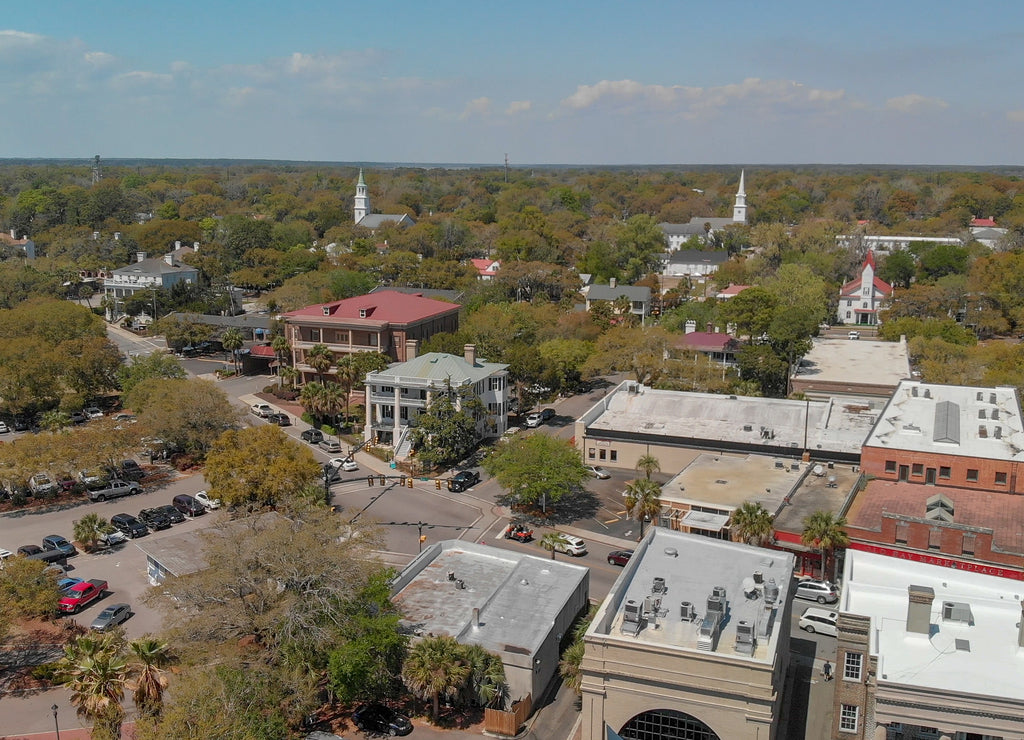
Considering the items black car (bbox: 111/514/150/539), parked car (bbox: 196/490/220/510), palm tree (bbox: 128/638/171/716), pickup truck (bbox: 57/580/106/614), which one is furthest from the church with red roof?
palm tree (bbox: 128/638/171/716)

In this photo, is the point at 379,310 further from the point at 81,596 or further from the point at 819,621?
the point at 819,621

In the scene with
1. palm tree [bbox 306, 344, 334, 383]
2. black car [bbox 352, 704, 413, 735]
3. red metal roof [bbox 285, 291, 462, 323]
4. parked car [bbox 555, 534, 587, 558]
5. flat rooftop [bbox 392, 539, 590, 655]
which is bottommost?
black car [bbox 352, 704, 413, 735]

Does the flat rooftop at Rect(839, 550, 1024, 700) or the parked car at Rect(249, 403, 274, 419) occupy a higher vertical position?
the flat rooftop at Rect(839, 550, 1024, 700)

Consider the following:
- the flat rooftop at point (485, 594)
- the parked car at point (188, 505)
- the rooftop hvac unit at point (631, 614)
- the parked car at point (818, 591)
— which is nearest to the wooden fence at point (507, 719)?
the flat rooftop at point (485, 594)

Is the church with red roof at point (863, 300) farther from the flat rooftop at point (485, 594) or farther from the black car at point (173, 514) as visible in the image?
the black car at point (173, 514)

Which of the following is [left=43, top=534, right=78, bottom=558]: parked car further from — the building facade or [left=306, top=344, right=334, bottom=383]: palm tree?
the building facade

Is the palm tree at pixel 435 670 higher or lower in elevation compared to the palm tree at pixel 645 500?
lower

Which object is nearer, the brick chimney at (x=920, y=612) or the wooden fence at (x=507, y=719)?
→ the brick chimney at (x=920, y=612)
